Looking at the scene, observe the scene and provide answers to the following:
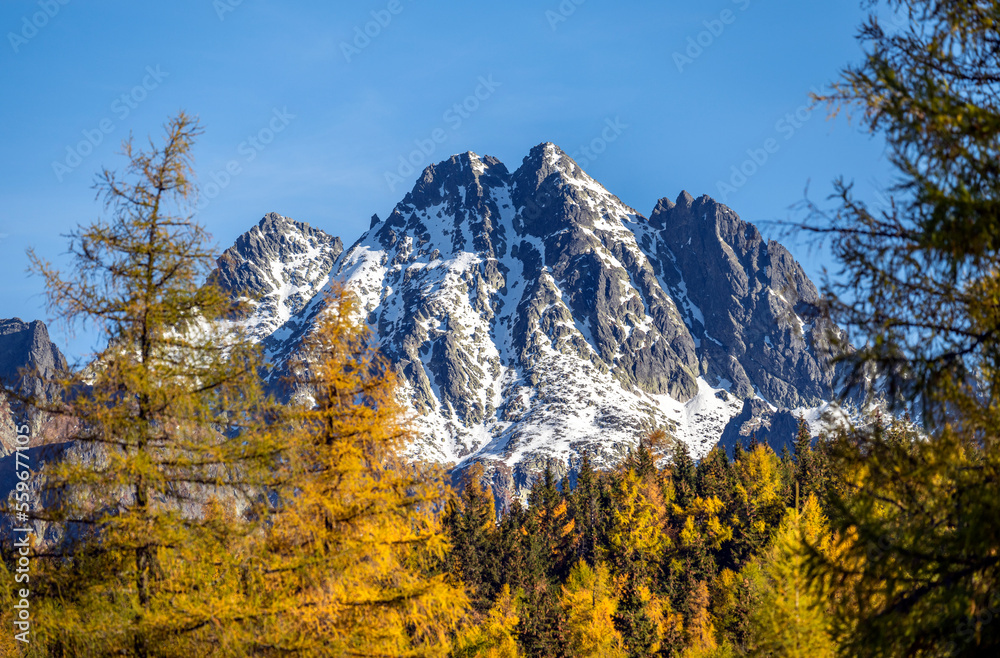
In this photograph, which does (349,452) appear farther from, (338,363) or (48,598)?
(48,598)

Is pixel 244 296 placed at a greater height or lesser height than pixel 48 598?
greater

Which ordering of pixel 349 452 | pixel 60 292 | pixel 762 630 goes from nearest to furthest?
pixel 60 292, pixel 349 452, pixel 762 630

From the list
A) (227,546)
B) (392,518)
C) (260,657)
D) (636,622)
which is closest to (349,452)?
(392,518)

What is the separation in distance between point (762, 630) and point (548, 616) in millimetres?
27628

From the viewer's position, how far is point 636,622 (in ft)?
125

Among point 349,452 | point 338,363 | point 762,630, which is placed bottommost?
point 762,630

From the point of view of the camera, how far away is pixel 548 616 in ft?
140

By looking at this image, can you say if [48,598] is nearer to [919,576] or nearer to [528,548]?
[919,576]

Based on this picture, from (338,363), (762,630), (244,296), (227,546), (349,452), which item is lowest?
(762,630)

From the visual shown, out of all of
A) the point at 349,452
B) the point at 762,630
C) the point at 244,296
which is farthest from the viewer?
the point at 762,630

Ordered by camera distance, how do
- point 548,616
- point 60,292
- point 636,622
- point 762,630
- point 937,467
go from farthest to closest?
point 548,616 < point 636,622 < point 762,630 < point 60,292 < point 937,467

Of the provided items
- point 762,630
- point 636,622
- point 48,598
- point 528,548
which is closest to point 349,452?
point 48,598

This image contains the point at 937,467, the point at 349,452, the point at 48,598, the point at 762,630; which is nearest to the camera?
the point at 937,467

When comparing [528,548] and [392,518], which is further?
[528,548]
